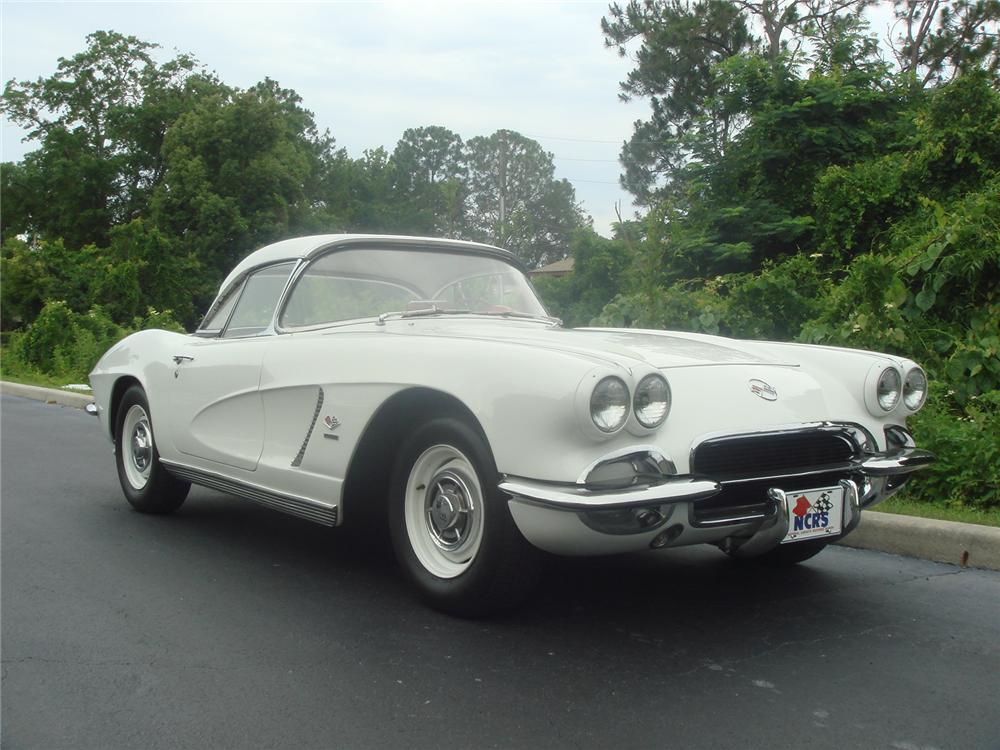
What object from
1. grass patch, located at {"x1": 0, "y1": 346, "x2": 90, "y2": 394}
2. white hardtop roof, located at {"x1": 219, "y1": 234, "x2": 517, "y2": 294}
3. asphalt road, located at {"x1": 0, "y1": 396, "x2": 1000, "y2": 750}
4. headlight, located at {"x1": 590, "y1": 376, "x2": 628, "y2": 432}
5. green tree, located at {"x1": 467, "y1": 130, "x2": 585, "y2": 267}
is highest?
green tree, located at {"x1": 467, "y1": 130, "x2": 585, "y2": 267}

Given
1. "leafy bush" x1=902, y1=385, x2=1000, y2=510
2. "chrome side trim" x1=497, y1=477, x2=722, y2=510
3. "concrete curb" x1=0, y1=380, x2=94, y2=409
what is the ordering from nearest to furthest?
1. "chrome side trim" x1=497, y1=477, x2=722, y2=510
2. "leafy bush" x1=902, y1=385, x2=1000, y2=510
3. "concrete curb" x1=0, y1=380, x2=94, y2=409

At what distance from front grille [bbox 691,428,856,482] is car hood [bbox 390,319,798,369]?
1.32 feet

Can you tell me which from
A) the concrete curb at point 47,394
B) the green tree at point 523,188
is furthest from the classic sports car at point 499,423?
the green tree at point 523,188

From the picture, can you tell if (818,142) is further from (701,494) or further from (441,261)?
(701,494)

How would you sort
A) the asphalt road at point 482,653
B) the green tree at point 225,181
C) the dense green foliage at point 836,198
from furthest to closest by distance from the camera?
the green tree at point 225,181 → the dense green foliage at point 836,198 → the asphalt road at point 482,653

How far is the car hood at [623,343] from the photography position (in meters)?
3.59

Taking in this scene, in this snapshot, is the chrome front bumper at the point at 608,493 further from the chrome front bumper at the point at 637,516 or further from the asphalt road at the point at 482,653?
the asphalt road at the point at 482,653

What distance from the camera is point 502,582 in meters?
3.43

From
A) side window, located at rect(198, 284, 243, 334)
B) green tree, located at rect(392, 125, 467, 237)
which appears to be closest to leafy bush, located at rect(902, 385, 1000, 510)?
side window, located at rect(198, 284, 243, 334)

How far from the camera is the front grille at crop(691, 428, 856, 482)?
334 cm

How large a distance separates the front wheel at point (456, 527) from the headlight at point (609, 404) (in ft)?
1.36

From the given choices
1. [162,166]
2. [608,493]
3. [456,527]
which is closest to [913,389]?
[608,493]

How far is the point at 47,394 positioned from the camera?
1366 centimetres

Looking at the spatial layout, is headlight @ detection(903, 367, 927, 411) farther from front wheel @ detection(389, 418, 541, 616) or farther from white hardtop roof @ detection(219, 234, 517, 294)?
white hardtop roof @ detection(219, 234, 517, 294)
